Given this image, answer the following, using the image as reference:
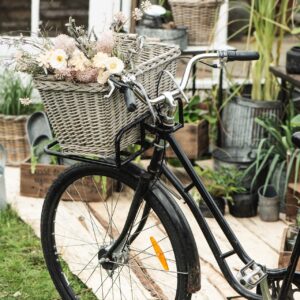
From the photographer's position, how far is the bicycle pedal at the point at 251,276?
129 inches

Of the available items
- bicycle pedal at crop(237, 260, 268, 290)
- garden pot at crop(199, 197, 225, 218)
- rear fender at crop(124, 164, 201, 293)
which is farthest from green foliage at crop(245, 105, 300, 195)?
rear fender at crop(124, 164, 201, 293)

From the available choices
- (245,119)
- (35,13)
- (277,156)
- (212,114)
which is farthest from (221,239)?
(35,13)

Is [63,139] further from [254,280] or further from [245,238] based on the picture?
[245,238]

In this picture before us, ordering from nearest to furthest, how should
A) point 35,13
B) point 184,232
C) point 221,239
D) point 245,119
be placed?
point 184,232 < point 221,239 < point 245,119 < point 35,13

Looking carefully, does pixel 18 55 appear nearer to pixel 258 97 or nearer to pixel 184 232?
pixel 184 232

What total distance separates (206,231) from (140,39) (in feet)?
2.46

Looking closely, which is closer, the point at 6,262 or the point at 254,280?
the point at 254,280

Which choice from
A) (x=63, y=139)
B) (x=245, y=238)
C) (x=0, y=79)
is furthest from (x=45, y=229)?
(x=0, y=79)

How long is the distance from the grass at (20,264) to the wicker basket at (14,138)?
A: 0.82 meters

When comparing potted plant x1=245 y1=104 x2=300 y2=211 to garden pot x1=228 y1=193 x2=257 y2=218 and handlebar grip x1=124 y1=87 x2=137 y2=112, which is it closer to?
garden pot x1=228 y1=193 x2=257 y2=218

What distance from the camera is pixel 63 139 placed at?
329cm

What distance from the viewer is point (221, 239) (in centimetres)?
479

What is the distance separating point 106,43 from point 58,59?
0.19 metres

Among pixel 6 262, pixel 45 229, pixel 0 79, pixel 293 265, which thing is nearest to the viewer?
pixel 293 265
